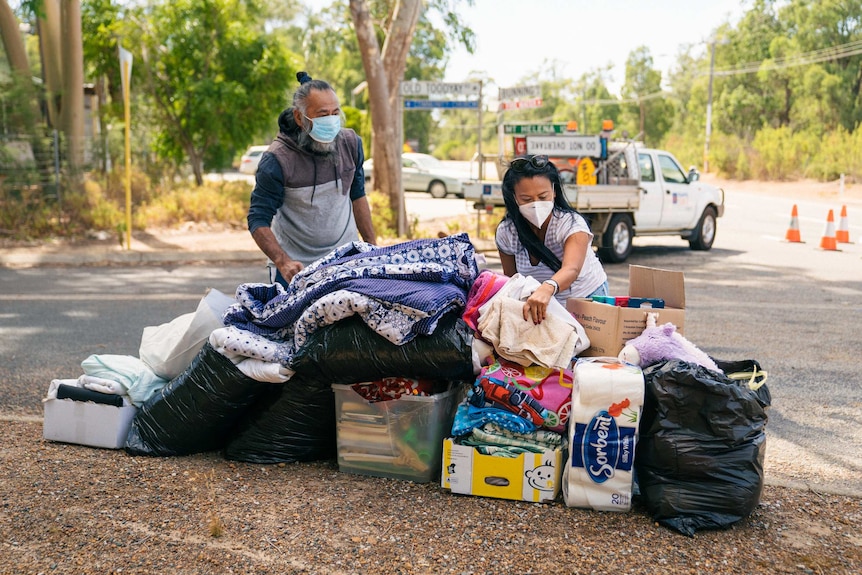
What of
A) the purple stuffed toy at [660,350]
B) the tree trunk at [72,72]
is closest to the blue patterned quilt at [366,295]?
the purple stuffed toy at [660,350]

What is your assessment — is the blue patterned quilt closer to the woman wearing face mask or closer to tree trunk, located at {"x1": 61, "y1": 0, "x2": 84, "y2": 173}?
the woman wearing face mask

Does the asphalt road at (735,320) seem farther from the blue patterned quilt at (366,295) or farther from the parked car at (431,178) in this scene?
the parked car at (431,178)

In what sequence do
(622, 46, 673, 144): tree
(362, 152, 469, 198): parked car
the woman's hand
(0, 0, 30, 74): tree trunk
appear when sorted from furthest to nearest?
(622, 46, 673, 144): tree, (362, 152, 469, 198): parked car, (0, 0, 30, 74): tree trunk, the woman's hand

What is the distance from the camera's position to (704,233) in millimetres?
14812

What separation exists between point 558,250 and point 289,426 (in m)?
1.58

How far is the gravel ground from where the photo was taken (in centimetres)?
318

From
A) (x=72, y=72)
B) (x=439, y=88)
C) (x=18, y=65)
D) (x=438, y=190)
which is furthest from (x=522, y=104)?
(x=438, y=190)

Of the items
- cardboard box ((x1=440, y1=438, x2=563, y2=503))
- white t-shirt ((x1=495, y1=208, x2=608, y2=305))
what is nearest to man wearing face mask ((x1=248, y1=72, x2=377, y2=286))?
white t-shirt ((x1=495, y1=208, x2=608, y2=305))

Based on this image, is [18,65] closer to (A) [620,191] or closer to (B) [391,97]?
(B) [391,97]

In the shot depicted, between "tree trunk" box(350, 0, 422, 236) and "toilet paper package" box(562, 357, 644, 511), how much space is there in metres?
11.2

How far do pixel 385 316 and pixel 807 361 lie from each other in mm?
4132

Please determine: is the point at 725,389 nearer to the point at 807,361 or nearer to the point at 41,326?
the point at 807,361

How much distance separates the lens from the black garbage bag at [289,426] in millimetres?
4094

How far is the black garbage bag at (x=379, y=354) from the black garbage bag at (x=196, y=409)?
330 mm
